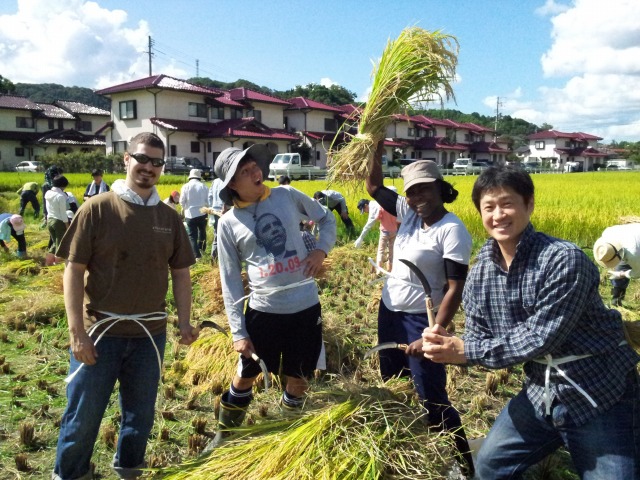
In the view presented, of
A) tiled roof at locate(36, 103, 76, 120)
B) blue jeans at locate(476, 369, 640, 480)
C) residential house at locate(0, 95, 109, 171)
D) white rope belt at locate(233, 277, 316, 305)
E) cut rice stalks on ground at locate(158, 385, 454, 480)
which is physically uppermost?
tiled roof at locate(36, 103, 76, 120)

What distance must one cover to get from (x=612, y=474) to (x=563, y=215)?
8585 millimetres

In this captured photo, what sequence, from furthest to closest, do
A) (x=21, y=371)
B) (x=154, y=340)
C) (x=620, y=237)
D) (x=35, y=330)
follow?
(x=35, y=330) < (x=21, y=371) < (x=620, y=237) < (x=154, y=340)

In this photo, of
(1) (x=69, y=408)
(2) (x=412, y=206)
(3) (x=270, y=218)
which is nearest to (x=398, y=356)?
(2) (x=412, y=206)

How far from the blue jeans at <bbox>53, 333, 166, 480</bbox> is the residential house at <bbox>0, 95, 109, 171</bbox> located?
38350 millimetres

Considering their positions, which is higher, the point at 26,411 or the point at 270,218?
the point at 270,218

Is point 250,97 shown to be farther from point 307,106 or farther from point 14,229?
point 14,229

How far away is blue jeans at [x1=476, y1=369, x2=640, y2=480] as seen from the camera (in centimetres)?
171

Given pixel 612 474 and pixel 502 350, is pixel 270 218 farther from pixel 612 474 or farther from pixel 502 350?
pixel 612 474

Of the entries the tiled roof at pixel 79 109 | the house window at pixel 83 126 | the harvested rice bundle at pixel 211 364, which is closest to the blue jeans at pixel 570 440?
the harvested rice bundle at pixel 211 364

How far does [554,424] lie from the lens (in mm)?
1846

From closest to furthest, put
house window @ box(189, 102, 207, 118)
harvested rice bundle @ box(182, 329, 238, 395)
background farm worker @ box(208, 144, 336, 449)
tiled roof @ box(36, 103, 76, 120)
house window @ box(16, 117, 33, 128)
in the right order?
1. background farm worker @ box(208, 144, 336, 449)
2. harvested rice bundle @ box(182, 329, 238, 395)
3. house window @ box(189, 102, 207, 118)
4. house window @ box(16, 117, 33, 128)
5. tiled roof @ box(36, 103, 76, 120)

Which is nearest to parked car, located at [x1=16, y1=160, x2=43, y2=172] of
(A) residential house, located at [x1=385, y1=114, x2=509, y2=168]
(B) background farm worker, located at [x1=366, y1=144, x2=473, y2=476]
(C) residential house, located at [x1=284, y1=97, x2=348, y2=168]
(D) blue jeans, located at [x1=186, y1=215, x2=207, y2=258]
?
(C) residential house, located at [x1=284, y1=97, x2=348, y2=168]

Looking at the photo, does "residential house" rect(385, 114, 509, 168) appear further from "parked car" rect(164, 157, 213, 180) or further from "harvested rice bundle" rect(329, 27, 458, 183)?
"harvested rice bundle" rect(329, 27, 458, 183)

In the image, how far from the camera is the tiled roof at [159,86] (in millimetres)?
33231
